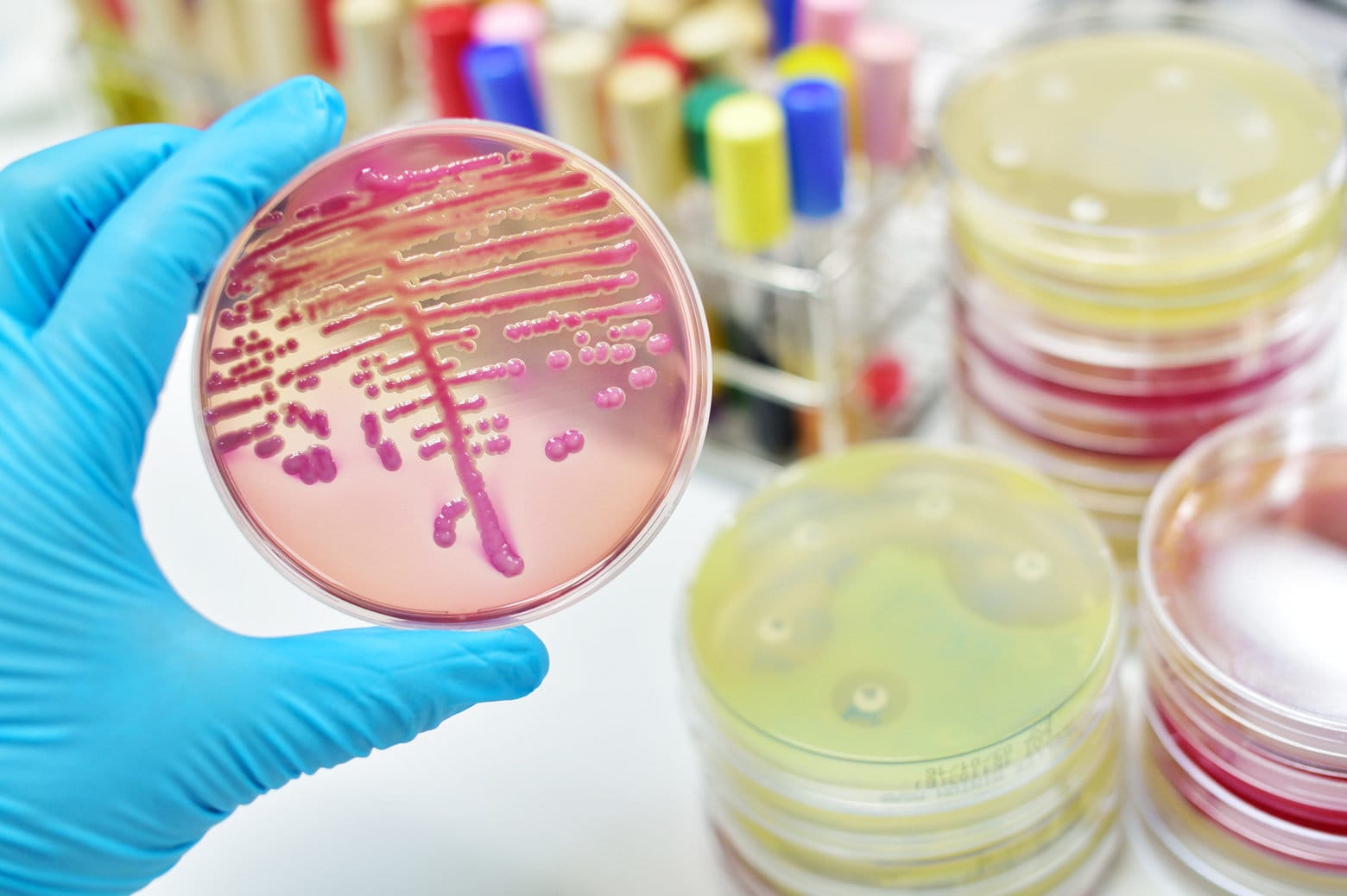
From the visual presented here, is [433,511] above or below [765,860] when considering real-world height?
above

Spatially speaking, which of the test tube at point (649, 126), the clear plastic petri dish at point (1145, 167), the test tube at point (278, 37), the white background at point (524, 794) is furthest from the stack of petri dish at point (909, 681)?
the test tube at point (278, 37)

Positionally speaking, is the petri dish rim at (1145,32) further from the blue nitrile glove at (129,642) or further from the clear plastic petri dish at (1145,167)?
the blue nitrile glove at (129,642)

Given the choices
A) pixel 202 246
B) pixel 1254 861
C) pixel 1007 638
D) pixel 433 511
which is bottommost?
pixel 1254 861

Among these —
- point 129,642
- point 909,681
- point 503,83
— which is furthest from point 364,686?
point 503,83

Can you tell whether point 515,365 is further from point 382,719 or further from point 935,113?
point 935,113

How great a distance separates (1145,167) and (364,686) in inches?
37.4

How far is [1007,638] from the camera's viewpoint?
1234mm

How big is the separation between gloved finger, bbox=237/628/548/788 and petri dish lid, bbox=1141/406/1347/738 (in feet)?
1.91

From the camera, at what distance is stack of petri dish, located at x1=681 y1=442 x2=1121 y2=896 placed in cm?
114

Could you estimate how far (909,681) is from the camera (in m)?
1.22

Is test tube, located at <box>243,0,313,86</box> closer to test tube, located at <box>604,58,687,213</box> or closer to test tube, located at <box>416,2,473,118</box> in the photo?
test tube, located at <box>416,2,473,118</box>

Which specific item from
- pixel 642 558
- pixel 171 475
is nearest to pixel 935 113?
pixel 642 558

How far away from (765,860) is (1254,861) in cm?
44

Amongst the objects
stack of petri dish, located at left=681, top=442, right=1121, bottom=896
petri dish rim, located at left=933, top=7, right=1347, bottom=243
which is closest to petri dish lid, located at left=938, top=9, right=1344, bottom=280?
petri dish rim, located at left=933, top=7, right=1347, bottom=243
